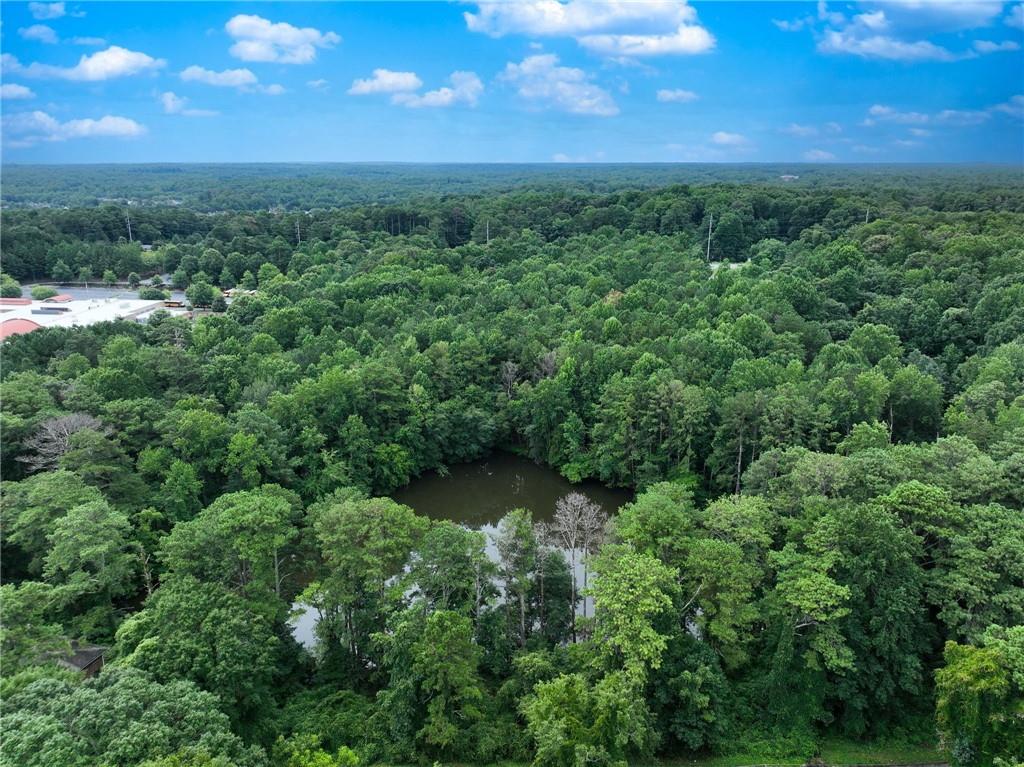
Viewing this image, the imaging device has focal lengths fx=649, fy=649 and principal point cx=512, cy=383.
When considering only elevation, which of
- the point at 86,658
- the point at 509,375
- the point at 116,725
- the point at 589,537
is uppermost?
the point at 509,375

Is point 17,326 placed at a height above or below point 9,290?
below

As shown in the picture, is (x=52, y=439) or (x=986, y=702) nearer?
(x=986, y=702)

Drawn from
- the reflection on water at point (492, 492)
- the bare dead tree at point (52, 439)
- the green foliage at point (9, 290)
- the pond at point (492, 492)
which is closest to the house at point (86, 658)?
the bare dead tree at point (52, 439)

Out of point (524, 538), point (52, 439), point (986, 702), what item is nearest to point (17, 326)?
point (52, 439)

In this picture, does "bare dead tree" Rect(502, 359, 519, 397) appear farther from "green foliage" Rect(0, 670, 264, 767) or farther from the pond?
"green foliage" Rect(0, 670, 264, 767)

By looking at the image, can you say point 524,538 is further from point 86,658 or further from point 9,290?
point 9,290

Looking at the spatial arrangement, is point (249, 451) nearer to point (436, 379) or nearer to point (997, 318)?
point (436, 379)

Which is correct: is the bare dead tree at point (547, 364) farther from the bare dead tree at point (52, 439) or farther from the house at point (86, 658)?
the house at point (86, 658)

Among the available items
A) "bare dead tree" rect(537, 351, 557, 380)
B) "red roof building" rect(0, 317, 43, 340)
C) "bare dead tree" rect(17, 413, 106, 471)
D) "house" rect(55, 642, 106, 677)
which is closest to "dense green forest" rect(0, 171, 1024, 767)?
"bare dead tree" rect(17, 413, 106, 471)
